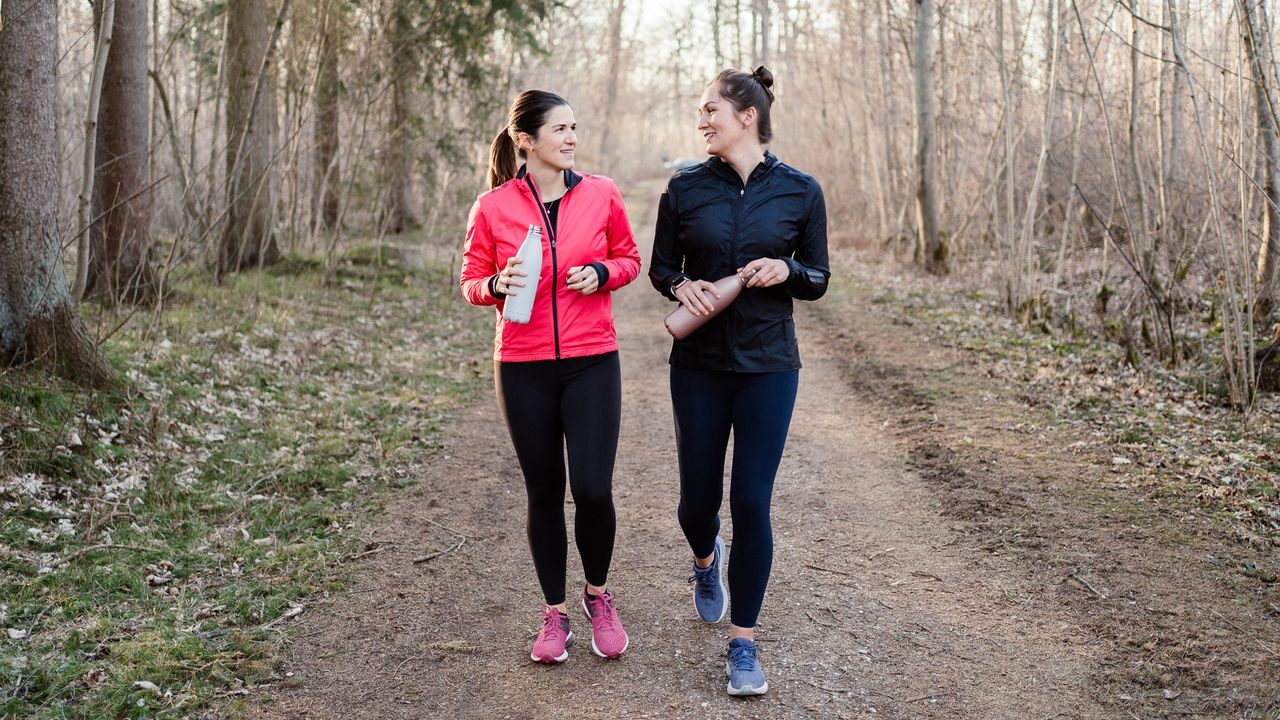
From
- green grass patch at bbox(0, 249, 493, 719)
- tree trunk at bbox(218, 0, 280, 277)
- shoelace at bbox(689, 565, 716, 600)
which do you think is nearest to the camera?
green grass patch at bbox(0, 249, 493, 719)

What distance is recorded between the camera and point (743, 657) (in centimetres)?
347

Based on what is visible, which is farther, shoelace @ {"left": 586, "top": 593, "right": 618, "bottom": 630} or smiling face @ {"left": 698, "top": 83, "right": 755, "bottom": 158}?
shoelace @ {"left": 586, "top": 593, "right": 618, "bottom": 630}

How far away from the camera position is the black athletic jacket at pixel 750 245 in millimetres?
3408

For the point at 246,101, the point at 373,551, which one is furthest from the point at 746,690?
the point at 246,101

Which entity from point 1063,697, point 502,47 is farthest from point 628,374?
point 502,47

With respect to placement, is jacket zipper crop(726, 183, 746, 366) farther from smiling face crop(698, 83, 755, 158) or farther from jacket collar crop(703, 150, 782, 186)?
smiling face crop(698, 83, 755, 158)

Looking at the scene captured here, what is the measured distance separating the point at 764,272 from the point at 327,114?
39.1ft

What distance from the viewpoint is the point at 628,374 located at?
30.2ft

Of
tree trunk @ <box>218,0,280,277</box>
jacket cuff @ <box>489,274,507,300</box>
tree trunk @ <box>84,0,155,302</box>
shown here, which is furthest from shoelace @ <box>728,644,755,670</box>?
tree trunk @ <box>218,0,280,277</box>

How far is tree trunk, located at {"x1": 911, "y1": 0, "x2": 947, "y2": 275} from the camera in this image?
14.0m

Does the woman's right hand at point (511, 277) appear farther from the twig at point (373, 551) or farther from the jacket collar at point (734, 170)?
the twig at point (373, 551)

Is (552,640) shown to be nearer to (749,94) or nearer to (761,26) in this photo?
(749,94)

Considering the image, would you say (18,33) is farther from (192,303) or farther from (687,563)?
(687,563)

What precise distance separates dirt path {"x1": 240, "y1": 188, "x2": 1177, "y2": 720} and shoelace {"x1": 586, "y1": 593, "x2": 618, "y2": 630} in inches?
5.8
